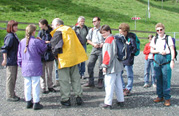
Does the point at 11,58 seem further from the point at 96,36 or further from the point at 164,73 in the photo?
the point at 164,73

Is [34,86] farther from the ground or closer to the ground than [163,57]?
closer to the ground

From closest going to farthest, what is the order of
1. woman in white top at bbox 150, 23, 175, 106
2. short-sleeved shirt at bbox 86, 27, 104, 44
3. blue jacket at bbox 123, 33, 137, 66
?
woman in white top at bbox 150, 23, 175, 106, blue jacket at bbox 123, 33, 137, 66, short-sleeved shirt at bbox 86, 27, 104, 44

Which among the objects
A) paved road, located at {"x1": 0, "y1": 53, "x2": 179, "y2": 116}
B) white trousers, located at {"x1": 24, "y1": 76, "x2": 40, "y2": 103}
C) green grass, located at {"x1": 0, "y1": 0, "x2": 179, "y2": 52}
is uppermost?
green grass, located at {"x1": 0, "y1": 0, "x2": 179, "y2": 52}

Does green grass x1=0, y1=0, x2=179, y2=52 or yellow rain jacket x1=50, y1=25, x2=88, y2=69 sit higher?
green grass x1=0, y1=0, x2=179, y2=52

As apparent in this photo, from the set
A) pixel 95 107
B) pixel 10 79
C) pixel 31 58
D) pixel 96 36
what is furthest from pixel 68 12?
pixel 95 107

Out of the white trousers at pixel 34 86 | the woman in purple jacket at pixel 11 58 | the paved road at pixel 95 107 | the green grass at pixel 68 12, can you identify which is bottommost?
the paved road at pixel 95 107

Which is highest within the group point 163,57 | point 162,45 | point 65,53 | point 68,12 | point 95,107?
point 68,12

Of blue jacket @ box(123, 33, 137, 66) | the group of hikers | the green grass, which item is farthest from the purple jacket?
the green grass

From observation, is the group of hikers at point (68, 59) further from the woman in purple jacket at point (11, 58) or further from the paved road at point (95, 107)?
the paved road at point (95, 107)

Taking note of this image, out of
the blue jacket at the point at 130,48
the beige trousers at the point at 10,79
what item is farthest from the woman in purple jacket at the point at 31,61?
the blue jacket at the point at 130,48

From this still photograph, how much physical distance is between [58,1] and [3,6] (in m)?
12.0

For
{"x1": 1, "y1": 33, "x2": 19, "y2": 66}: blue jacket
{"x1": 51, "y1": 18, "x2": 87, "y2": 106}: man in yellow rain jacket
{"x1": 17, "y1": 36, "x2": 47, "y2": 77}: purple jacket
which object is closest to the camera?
{"x1": 17, "y1": 36, "x2": 47, "y2": 77}: purple jacket

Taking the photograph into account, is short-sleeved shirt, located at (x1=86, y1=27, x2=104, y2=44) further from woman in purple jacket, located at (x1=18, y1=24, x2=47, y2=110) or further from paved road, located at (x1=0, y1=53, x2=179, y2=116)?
woman in purple jacket, located at (x1=18, y1=24, x2=47, y2=110)

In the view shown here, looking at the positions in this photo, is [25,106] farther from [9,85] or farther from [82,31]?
[82,31]
